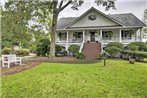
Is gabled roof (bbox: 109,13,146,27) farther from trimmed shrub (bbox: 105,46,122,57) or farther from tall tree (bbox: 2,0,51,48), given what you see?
tall tree (bbox: 2,0,51,48)

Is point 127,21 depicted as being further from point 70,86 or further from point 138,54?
point 70,86

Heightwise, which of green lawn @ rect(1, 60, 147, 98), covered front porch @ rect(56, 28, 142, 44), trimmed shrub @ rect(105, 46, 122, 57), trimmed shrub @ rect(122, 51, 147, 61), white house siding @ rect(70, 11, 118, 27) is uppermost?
white house siding @ rect(70, 11, 118, 27)

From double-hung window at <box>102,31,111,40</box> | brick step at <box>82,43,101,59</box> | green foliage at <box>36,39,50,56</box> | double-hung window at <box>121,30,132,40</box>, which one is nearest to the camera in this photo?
brick step at <box>82,43,101,59</box>

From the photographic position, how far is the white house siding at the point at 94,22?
29.0 m

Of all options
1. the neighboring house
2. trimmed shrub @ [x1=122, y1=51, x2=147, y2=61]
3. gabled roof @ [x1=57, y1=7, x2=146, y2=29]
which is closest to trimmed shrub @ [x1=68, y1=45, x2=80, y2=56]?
the neighboring house

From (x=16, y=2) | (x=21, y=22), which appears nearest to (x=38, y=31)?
(x=21, y=22)

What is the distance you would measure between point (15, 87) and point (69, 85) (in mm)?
2447

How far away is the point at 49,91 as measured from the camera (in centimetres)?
816

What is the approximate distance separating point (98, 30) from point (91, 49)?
15.9 ft

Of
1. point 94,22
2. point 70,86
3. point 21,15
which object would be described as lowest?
point 70,86

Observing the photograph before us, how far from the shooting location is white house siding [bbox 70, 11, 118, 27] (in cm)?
2899

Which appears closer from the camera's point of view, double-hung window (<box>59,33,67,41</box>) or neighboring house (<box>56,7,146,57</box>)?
neighboring house (<box>56,7,146,57</box>)

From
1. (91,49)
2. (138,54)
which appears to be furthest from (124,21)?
(138,54)

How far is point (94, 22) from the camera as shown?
97.2 ft
